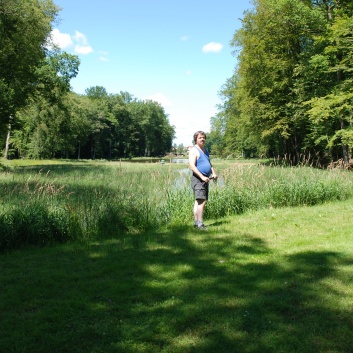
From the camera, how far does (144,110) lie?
93.3 m

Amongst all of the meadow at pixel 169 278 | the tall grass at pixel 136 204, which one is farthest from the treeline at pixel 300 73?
the meadow at pixel 169 278

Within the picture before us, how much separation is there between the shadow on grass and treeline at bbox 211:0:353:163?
16.8 m

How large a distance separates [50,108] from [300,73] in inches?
1196

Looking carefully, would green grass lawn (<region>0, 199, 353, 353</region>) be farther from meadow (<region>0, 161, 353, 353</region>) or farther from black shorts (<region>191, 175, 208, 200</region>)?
black shorts (<region>191, 175, 208, 200</region>)

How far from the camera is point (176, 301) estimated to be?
11.9 feet

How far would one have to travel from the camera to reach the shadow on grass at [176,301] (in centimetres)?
289

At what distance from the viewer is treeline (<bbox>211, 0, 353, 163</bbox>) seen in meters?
20.3

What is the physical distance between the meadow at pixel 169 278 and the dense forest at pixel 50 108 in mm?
10480

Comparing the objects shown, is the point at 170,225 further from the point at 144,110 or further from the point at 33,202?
the point at 144,110

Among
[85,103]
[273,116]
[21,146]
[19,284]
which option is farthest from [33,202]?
[85,103]

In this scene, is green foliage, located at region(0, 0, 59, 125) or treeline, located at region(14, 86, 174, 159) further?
treeline, located at region(14, 86, 174, 159)

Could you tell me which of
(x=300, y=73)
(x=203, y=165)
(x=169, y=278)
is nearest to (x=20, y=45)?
(x=300, y=73)

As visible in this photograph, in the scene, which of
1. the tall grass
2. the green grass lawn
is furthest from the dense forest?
the green grass lawn

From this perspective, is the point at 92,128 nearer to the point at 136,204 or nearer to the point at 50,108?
the point at 50,108
